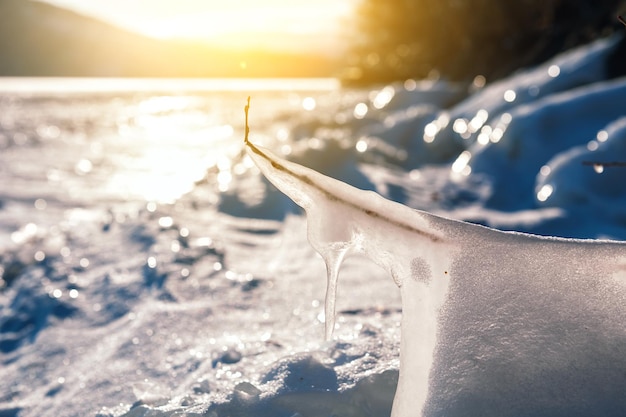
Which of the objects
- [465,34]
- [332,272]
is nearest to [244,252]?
[332,272]

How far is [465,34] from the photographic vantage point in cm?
1706

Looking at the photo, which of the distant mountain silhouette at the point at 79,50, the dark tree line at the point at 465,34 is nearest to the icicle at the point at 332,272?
the dark tree line at the point at 465,34

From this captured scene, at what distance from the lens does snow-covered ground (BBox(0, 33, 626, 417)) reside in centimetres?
141

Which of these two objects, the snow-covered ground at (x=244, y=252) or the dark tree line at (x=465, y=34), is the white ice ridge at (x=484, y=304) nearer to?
the snow-covered ground at (x=244, y=252)

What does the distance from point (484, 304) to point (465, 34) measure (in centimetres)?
1776

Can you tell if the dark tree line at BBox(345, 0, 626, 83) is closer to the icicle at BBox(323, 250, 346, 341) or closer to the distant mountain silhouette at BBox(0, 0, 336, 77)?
the icicle at BBox(323, 250, 346, 341)

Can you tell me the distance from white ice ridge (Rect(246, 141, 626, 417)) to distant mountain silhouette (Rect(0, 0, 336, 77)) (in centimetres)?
8278

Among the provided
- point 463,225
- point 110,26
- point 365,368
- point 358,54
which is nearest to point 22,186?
point 365,368

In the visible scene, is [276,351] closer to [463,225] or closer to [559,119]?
[463,225]

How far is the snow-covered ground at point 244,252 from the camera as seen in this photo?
1.41m

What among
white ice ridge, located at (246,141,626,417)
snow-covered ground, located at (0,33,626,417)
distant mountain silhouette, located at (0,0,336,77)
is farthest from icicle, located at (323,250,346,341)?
distant mountain silhouette, located at (0,0,336,77)

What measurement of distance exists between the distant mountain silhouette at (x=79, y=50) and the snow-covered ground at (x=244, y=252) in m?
77.6

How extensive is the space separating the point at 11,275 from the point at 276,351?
87.8 inches

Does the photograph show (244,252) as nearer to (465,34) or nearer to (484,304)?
(484,304)
